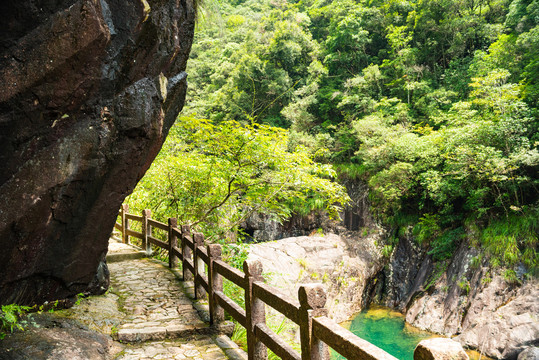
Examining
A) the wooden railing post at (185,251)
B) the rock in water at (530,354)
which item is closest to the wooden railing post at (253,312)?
the wooden railing post at (185,251)

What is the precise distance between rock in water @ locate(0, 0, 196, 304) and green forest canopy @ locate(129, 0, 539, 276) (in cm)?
202

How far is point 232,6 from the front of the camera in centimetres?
3984

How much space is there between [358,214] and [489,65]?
939cm

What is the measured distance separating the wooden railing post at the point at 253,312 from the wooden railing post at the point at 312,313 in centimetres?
102

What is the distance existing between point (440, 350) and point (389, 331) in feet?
43.1

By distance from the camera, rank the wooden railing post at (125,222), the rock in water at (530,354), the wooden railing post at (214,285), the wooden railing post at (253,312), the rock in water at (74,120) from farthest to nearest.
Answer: the wooden railing post at (125,222), the rock in water at (530,354), the wooden railing post at (214,285), the wooden railing post at (253,312), the rock in water at (74,120)

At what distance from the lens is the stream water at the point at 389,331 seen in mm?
11472

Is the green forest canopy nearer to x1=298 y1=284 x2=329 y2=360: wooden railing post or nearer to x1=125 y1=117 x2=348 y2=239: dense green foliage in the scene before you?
x1=125 y1=117 x2=348 y2=239: dense green foliage

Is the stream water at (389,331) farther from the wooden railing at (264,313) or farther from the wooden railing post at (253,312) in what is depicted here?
the wooden railing post at (253,312)

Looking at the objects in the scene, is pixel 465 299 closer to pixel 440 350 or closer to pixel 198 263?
pixel 198 263

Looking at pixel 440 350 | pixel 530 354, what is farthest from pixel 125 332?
pixel 530 354

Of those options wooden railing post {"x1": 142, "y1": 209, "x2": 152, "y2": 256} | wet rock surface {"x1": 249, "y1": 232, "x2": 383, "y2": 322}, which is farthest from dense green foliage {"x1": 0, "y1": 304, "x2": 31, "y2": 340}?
wet rock surface {"x1": 249, "y1": 232, "x2": 383, "y2": 322}

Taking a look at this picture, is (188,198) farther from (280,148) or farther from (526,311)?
(526,311)

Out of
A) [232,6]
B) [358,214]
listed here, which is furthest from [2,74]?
[232,6]
